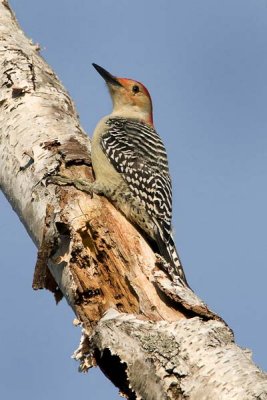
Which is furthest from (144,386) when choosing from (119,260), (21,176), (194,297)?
(21,176)

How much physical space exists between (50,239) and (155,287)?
79 centimetres

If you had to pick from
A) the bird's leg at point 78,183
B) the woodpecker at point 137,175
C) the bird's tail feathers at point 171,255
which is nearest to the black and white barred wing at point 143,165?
the woodpecker at point 137,175

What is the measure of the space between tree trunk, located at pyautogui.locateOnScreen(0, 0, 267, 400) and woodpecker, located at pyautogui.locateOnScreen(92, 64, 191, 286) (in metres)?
0.22

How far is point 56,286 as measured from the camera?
214 inches

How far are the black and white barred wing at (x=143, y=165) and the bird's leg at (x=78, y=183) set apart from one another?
2.44 ft

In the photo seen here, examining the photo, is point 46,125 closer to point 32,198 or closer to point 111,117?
point 32,198

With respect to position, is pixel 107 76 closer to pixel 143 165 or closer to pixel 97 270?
pixel 143 165

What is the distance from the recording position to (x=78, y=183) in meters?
5.53

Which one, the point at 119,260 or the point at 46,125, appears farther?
the point at 46,125

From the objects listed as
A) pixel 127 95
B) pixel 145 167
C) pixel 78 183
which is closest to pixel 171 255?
pixel 78 183

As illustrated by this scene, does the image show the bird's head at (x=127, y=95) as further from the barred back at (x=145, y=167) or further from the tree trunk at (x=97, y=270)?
the tree trunk at (x=97, y=270)

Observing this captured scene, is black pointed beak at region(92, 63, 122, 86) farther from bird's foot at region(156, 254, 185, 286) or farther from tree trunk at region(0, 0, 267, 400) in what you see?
bird's foot at region(156, 254, 185, 286)

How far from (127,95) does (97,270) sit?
381cm

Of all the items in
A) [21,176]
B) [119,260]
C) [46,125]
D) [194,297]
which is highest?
[46,125]
